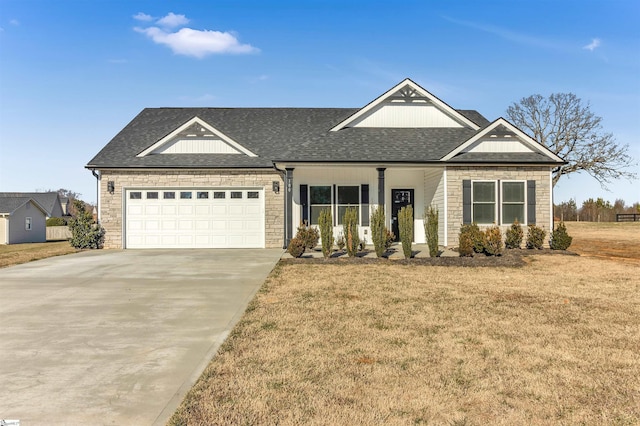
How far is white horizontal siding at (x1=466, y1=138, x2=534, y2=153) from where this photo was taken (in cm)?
1557

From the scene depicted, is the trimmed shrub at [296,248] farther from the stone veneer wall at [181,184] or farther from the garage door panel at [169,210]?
the garage door panel at [169,210]

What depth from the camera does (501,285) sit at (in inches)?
343

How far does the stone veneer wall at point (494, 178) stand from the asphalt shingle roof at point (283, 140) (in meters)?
1.12

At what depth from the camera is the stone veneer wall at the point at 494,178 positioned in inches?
601

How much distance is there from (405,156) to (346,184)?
272 centimetres

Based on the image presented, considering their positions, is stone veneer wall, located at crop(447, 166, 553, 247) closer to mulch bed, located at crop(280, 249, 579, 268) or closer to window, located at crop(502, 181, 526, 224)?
window, located at crop(502, 181, 526, 224)

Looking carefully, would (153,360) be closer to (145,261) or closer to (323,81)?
(145,261)

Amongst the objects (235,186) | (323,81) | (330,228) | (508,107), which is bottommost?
(330,228)

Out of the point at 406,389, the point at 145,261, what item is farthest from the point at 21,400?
the point at 145,261

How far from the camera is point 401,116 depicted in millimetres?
17422

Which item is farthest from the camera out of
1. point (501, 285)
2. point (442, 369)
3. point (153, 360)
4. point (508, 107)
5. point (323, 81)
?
point (508, 107)

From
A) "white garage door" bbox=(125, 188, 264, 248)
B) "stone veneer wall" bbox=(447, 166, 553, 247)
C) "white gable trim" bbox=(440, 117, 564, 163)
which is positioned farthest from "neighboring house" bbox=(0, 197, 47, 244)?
"white gable trim" bbox=(440, 117, 564, 163)

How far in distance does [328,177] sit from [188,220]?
587 cm

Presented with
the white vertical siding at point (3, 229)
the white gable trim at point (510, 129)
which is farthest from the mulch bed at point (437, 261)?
the white vertical siding at point (3, 229)
